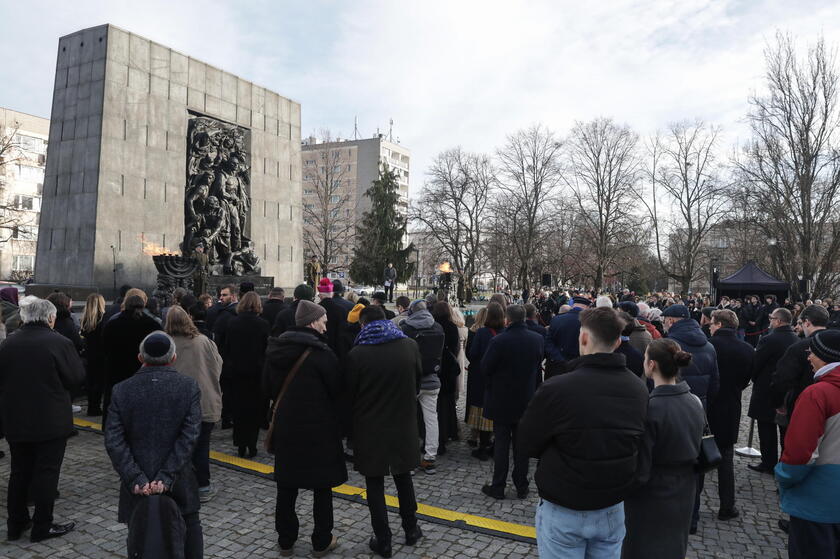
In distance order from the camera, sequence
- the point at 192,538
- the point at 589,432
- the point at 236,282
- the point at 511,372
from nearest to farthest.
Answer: the point at 589,432 → the point at 192,538 → the point at 511,372 → the point at 236,282

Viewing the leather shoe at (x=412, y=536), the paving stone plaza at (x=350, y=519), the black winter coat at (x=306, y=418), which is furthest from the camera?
the leather shoe at (x=412, y=536)

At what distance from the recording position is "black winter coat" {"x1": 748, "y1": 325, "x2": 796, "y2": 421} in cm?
598

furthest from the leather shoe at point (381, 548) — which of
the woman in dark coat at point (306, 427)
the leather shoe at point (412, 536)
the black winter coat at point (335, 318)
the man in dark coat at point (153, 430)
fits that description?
the black winter coat at point (335, 318)

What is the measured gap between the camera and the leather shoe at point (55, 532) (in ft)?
14.1

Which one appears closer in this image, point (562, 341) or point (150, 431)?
point (150, 431)

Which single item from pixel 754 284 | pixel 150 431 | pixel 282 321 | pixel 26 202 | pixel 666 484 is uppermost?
pixel 26 202

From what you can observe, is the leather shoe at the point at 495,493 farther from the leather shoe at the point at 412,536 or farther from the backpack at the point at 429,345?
the backpack at the point at 429,345

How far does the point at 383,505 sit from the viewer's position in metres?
4.18

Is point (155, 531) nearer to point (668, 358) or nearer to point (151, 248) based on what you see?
point (668, 358)

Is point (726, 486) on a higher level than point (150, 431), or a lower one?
lower

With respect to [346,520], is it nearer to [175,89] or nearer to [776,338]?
[776,338]

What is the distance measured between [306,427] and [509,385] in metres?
2.20

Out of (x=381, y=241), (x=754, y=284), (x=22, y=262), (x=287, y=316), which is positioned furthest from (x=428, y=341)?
(x=22, y=262)

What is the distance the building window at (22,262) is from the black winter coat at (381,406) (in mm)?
58541
